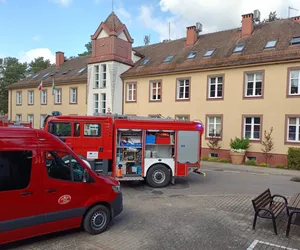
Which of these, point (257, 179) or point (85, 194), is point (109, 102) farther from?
point (85, 194)

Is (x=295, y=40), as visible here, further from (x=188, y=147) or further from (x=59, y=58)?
(x=59, y=58)

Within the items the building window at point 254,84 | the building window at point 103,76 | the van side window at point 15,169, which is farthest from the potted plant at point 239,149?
the van side window at point 15,169

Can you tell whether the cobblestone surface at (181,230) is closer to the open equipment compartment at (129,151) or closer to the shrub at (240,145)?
the open equipment compartment at (129,151)

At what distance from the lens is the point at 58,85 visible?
3130 cm

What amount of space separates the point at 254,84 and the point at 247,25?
6.58 m

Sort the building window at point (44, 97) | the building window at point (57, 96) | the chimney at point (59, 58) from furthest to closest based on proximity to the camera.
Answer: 1. the chimney at point (59, 58)
2. the building window at point (44, 97)
3. the building window at point (57, 96)

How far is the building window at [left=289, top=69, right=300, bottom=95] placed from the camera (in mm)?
17281

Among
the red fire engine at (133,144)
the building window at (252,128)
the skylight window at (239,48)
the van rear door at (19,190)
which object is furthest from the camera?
the skylight window at (239,48)

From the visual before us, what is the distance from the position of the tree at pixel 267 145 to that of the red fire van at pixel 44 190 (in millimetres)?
14725

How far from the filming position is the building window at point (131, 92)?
84.5ft

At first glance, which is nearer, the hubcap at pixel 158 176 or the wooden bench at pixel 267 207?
the wooden bench at pixel 267 207

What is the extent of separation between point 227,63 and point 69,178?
17161mm

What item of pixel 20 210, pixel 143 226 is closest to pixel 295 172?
pixel 143 226

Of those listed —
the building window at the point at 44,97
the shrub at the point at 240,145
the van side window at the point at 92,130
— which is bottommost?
the shrub at the point at 240,145
